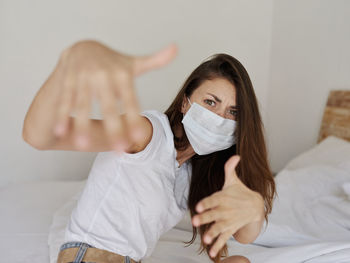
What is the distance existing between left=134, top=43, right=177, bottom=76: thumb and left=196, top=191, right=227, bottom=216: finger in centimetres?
32

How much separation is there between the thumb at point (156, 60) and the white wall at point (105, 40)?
182 centimetres

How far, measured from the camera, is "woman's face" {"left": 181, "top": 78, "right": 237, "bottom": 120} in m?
1.01

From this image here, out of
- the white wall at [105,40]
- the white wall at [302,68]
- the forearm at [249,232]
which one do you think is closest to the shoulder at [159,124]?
the forearm at [249,232]

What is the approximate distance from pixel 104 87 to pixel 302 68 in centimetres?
226

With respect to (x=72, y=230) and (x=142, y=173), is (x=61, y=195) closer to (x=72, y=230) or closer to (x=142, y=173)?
(x=72, y=230)

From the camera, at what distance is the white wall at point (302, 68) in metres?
2.12

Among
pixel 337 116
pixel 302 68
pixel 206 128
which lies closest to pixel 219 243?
pixel 206 128

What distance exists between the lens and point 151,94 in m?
2.50

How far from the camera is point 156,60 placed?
0.50m

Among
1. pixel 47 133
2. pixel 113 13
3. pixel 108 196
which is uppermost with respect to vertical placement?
pixel 113 13

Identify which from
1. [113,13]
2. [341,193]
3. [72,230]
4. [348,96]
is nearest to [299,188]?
[341,193]

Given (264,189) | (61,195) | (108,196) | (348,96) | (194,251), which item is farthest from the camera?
(348,96)

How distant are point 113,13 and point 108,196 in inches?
67.8

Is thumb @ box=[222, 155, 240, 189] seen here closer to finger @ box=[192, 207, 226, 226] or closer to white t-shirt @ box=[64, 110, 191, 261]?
finger @ box=[192, 207, 226, 226]
